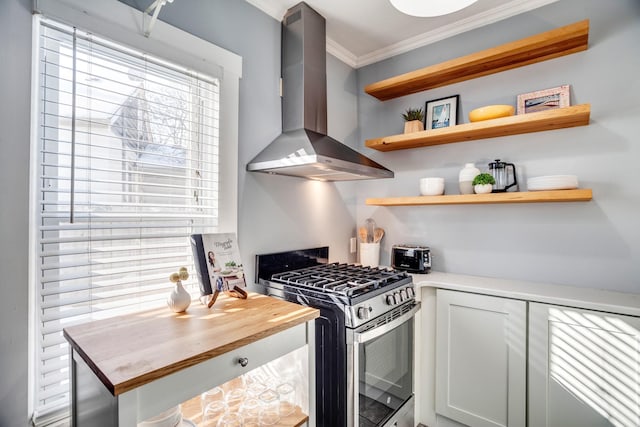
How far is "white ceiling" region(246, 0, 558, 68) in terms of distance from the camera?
6.52ft

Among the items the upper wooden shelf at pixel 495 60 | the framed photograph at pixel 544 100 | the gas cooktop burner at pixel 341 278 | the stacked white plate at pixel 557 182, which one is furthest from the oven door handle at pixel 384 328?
the upper wooden shelf at pixel 495 60

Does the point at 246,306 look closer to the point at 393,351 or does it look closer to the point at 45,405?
the point at 45,405

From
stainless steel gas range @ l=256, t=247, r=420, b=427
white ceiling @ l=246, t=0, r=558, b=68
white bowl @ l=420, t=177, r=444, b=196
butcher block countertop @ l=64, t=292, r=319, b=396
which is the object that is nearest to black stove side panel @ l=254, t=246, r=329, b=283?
stainless steel gas range @ l=256, t=247, r=420, b=427

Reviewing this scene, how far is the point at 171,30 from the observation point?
147cm

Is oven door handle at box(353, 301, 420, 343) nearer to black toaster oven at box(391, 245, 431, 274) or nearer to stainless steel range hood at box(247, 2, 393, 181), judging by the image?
black toaster oven at box(391, 245, 431, 274)

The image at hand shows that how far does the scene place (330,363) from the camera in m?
1.54

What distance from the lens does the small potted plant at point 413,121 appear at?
7.49 ft

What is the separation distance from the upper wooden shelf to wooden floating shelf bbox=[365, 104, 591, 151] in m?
0.39

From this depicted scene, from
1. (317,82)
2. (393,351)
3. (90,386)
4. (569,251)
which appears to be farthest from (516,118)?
(90,386)

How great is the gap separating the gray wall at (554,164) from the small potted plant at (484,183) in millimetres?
212

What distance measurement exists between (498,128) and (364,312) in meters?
1.40

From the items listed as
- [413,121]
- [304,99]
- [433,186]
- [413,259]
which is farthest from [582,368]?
[304,99]

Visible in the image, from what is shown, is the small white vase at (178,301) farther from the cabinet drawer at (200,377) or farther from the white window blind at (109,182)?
the cabinet drawer at (200,377)

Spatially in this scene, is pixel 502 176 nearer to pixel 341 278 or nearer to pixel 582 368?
pixel 582 368
